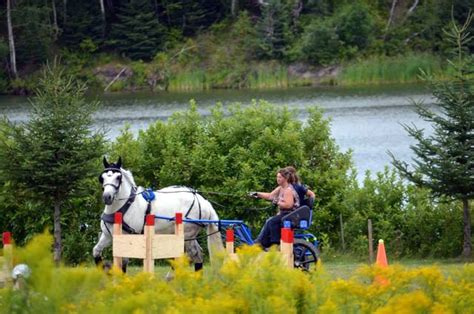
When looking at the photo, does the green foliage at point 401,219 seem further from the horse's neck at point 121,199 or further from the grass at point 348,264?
the horse's neck at point 121,199

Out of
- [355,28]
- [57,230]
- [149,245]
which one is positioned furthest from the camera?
[355,28]

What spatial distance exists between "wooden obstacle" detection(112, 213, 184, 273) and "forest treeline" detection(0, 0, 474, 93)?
49388 millimetres

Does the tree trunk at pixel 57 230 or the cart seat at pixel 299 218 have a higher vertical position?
the cart seat at pixel 299 218

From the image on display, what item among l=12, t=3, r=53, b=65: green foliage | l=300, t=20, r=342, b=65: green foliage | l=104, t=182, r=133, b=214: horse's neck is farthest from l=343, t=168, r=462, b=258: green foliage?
l=12, t=3, r=53, b=65: green foliage

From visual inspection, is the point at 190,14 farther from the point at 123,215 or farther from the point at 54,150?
the point at 123,215

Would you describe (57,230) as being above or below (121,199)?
below

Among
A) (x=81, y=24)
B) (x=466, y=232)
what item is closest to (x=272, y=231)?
(x=466, y=232)

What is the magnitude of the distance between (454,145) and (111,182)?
256 inches

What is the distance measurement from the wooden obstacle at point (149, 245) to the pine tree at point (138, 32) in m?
57.0

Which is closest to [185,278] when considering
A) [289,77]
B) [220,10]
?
[289,77]

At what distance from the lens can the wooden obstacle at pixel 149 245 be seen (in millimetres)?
13945

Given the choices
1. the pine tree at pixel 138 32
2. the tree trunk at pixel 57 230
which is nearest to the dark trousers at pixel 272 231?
the tree trunk at pixel 57 230

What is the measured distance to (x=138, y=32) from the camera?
71.5 meters

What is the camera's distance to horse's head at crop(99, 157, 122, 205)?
15417 mm
